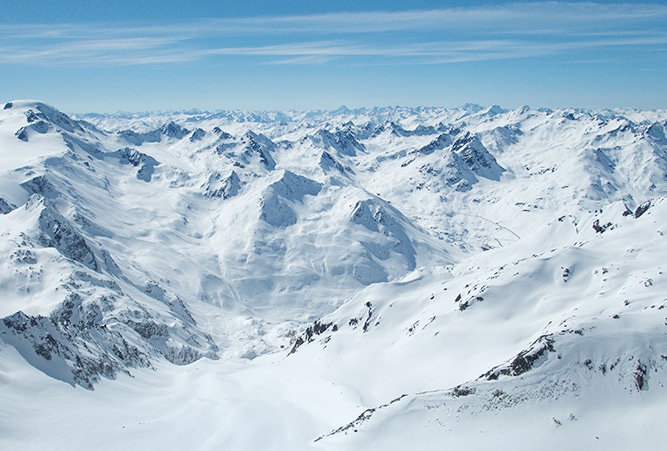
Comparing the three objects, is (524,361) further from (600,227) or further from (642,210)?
(600,227)

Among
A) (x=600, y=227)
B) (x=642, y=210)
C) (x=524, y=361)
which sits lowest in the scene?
(x=600, y=227)

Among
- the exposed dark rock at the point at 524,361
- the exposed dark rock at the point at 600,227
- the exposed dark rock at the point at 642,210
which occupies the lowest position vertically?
the exposed dark rock at the point at 600,227

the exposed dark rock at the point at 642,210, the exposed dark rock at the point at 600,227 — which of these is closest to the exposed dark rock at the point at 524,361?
the exposed dark rock at the point at 600,227

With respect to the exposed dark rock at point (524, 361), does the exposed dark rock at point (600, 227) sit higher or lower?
lower

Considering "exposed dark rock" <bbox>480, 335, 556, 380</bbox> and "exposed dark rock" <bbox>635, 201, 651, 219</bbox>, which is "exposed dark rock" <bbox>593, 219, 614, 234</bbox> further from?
"exposed dark rock" <bbox>480, 335, 556, 380</bbox>

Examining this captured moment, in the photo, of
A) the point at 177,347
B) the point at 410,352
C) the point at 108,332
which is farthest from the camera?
the point at 177,347

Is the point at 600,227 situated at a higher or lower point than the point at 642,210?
lower

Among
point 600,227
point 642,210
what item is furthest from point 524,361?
point 600,227

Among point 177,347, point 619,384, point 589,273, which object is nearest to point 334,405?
point 619,384

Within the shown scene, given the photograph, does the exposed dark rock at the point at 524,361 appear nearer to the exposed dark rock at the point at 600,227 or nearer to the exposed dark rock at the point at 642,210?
the exposed dark rock at the point at 600,227

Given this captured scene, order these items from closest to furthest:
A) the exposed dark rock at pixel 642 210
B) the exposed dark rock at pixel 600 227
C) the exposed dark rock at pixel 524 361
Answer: the exposed dark rock at pixel 524 361 → the exposed dark rock at pixel 642 210 → the exposed dark rock at pixel 600 227

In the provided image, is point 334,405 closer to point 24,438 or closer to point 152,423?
point 152,423
